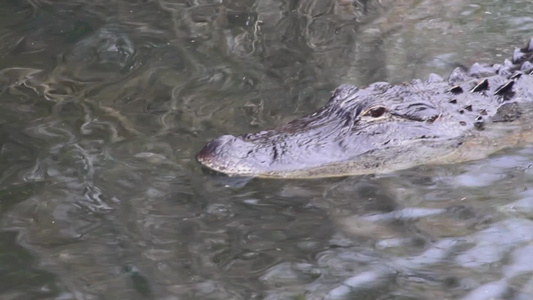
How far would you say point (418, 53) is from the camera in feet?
22.7

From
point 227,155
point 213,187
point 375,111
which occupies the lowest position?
point 213,187

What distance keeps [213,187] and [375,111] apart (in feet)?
4.05

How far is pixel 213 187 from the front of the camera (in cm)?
447

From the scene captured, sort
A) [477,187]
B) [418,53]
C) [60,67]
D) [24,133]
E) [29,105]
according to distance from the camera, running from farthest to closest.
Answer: [418,53] → [60,67] → [29,105] → [24,133] → [477,187]

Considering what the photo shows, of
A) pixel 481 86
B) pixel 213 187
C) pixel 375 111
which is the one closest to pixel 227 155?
pixel 213 187

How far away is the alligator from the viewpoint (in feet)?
15.1

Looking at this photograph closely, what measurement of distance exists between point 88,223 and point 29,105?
184 cm

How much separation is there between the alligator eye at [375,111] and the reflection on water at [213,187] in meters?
0.45

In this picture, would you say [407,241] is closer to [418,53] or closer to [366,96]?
[366,96]

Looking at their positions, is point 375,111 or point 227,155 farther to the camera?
point 375,111

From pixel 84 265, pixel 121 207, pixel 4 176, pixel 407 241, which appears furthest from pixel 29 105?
pixel 407 241

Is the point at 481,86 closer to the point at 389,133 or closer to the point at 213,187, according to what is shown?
the point at 389,133

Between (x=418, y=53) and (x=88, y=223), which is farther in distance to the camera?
(x=418, y=53)

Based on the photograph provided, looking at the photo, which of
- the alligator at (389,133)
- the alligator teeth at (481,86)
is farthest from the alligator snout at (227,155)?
the alligator teeth at (481,86)
